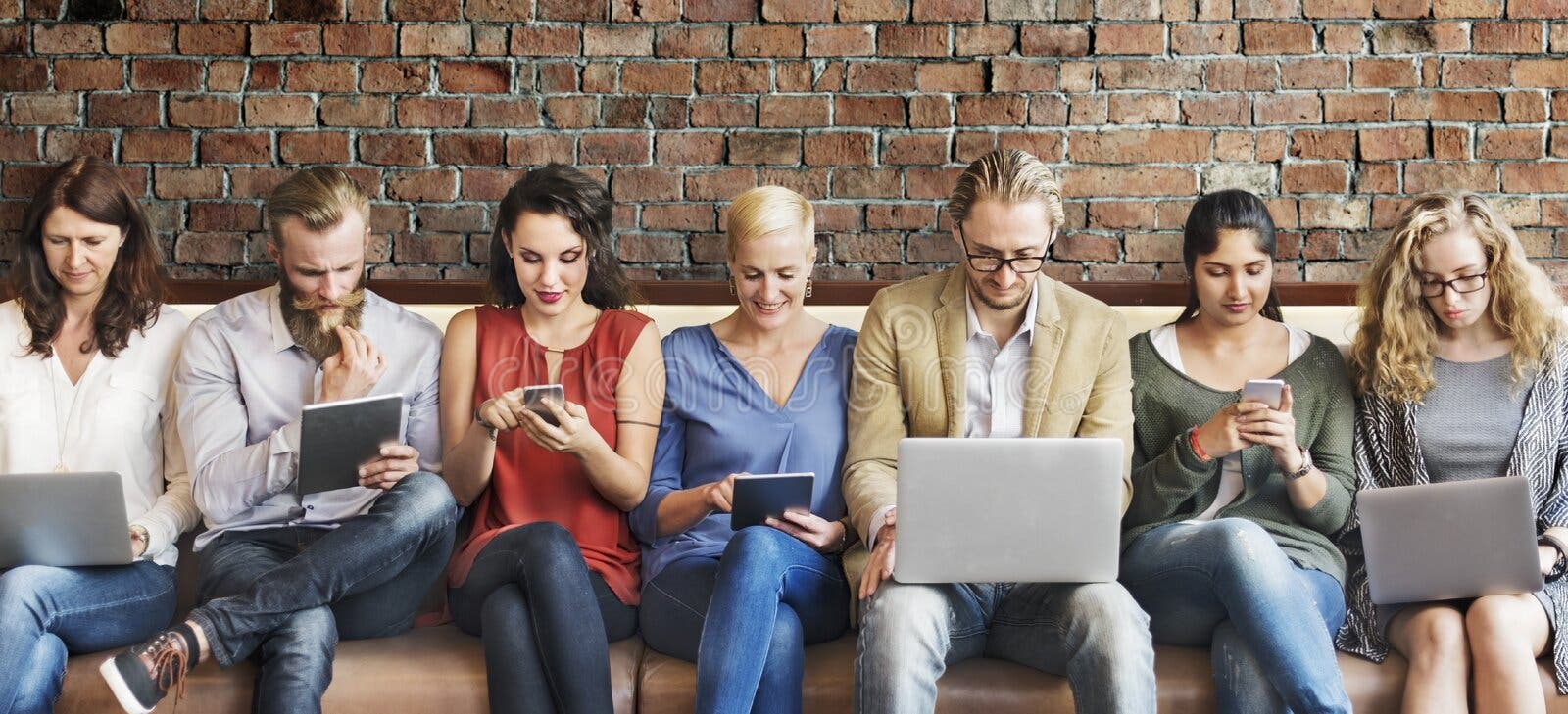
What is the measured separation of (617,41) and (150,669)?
1.67 metres

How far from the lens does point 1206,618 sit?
211 centimetres

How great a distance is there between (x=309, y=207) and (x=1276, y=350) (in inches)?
75.2

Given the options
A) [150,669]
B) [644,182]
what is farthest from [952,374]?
[150,669]

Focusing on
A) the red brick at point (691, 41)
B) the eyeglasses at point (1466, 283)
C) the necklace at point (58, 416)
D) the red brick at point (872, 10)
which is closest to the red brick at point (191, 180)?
the necklace at point (58, 416)

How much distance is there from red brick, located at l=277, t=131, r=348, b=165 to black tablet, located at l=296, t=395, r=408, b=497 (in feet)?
3.35

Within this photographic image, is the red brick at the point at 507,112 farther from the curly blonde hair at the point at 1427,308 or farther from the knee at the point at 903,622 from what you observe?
the curly blonde hair at the point at 1427,308

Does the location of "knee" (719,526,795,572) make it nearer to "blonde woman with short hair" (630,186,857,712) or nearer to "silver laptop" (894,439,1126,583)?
"blonde woman with short hair" (630,186,857,712)

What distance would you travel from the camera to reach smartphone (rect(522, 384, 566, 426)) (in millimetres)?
2158

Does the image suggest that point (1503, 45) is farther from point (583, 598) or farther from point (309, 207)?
point (309, 207)

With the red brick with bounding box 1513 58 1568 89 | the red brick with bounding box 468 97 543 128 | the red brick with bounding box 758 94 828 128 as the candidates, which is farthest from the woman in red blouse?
the red brick with bounding box 1513 58 1568 89

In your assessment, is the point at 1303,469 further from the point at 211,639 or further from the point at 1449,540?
the point at 211,639

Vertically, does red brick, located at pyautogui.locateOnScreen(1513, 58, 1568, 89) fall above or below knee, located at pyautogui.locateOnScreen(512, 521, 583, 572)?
above

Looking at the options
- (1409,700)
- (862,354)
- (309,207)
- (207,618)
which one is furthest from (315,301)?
(1409,700)

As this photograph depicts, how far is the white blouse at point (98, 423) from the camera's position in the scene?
237 centimetres
